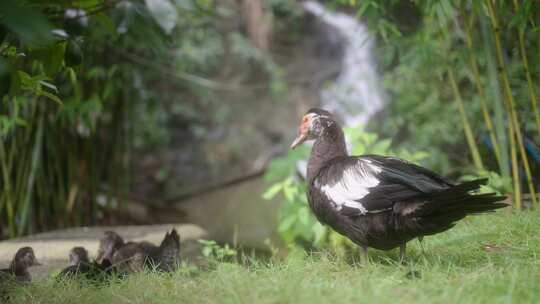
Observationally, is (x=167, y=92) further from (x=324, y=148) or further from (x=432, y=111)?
(x=324, y=148)

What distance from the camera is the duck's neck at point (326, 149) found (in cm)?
326


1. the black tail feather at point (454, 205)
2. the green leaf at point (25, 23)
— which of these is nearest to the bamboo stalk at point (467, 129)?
the black tail feather at point (454, 205)

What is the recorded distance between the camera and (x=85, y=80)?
5430 mm

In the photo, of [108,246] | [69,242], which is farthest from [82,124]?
[108,246]

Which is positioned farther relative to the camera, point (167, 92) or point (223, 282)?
point (167, 92)

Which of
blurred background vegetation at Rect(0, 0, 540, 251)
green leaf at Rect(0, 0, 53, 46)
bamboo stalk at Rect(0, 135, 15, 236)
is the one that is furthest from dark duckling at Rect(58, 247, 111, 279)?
bamboo stalk at Rect(0, 135, 15, 236)

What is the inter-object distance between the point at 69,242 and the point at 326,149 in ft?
7.26

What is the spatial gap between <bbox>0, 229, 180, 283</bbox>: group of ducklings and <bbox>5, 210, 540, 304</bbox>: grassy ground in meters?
0.24

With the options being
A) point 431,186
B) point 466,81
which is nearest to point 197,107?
point 466,81

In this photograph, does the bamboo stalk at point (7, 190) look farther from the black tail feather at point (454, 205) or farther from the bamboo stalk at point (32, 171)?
the black tail feather at point (454, 205)

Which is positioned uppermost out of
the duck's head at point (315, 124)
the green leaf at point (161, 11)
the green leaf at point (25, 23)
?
the green leaf at point (161, 11)

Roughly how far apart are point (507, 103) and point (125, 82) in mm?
3736

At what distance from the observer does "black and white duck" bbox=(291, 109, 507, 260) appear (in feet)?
8.22

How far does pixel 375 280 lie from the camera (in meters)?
2.34
